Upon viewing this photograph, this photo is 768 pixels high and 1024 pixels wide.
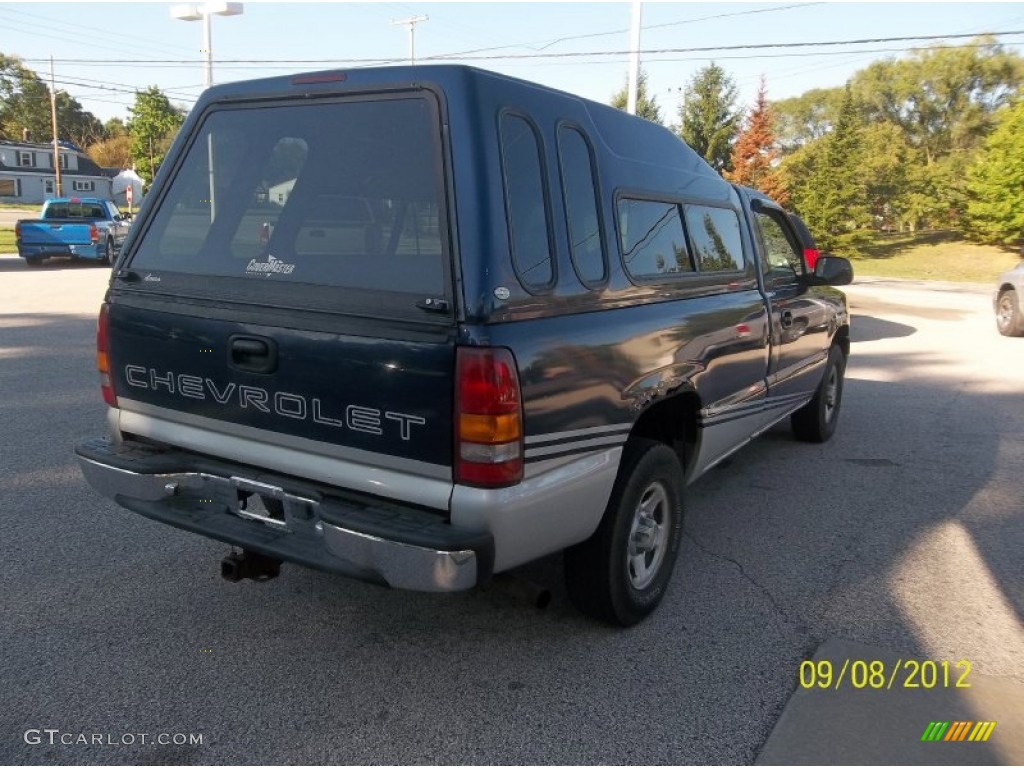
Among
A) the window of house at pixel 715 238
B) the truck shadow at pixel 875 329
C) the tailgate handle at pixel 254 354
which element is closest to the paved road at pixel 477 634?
the tailgate handle at pixel 254 354

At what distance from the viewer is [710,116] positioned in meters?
41.0

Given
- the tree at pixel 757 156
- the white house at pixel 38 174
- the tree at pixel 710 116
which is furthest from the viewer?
the white house at pixel 38 174

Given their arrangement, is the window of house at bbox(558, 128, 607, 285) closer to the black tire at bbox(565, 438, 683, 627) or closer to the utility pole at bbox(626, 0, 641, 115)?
the black tire at bbox(565, 438, 683, 627)

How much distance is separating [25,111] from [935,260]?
332 ft

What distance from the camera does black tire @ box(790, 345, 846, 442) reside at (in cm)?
635

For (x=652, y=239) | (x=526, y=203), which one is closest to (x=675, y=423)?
(x=652, y=239)

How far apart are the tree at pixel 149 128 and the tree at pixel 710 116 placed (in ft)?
156

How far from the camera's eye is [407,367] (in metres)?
2.65

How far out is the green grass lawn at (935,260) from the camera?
98.2 ft

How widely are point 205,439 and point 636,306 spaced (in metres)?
1.78

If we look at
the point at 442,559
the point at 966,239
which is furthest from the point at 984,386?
the point at 966,239

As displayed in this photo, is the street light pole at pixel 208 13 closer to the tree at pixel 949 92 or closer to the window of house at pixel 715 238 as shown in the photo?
the window of house at pixel 715 238

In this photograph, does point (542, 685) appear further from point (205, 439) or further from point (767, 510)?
point (767, 510)

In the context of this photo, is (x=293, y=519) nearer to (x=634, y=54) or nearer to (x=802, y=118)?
(x=634, y=54)
